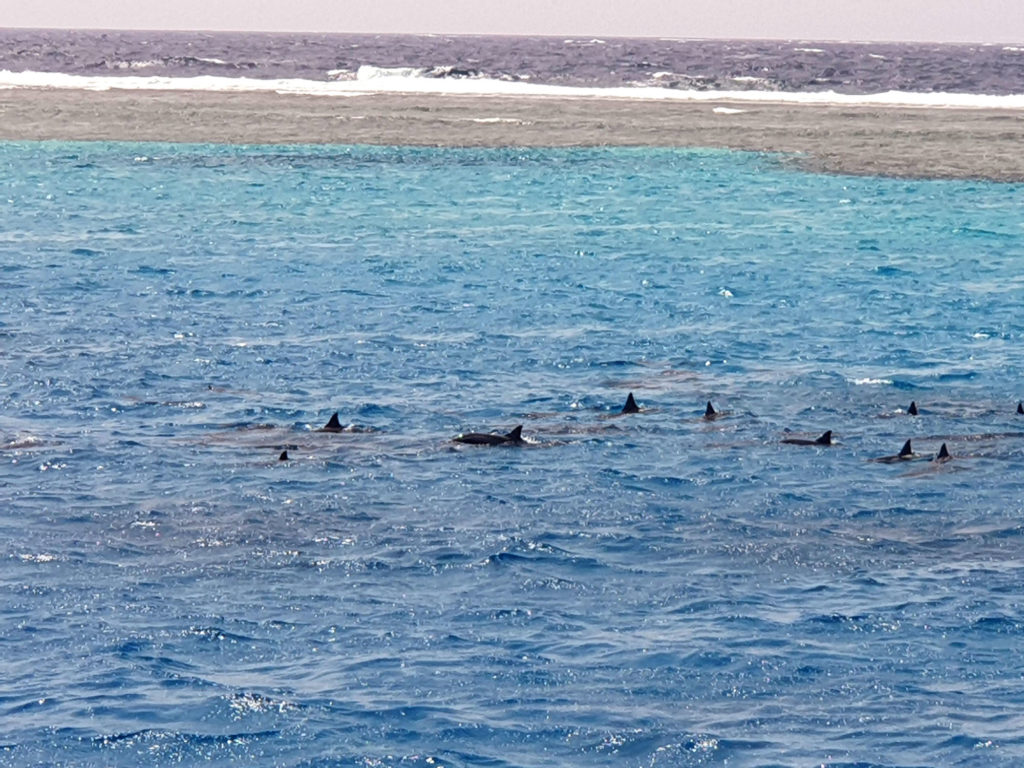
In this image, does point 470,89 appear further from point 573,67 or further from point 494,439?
point 494,439

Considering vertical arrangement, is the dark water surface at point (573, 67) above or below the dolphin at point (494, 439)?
above

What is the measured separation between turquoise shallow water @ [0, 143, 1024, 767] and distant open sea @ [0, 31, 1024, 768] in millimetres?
50

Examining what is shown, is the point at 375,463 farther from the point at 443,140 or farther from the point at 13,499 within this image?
the point at 443,140

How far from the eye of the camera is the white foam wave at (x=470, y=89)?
73438 mm

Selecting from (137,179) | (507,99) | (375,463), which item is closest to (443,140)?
(137,179)

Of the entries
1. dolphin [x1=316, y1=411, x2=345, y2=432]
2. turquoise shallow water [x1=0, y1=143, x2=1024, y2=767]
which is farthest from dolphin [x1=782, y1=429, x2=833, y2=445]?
dolphin [x1=316, y1=411, x2=345, y2=432]

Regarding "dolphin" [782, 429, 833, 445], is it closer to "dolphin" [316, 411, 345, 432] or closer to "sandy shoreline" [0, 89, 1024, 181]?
"dolphin" [316, 411, 345, 432]

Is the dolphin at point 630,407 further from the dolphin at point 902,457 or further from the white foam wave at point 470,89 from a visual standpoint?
the white foam wave at point 470,89

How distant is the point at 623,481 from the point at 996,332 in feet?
38.2

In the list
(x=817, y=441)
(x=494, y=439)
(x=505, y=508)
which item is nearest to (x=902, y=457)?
(x=817, y=441)

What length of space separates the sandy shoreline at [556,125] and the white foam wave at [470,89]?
389 cm

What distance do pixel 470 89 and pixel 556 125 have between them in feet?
68.7

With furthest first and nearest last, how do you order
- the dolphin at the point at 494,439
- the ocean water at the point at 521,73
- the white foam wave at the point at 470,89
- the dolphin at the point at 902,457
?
the ocean water at the point at 521,73
the white foam wave at the point at 470,89
the dolphin at the point at 494,439
the dolphin at the point at 902,457

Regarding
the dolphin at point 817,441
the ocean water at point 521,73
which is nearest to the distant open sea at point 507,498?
the dolphin at point 817,441
